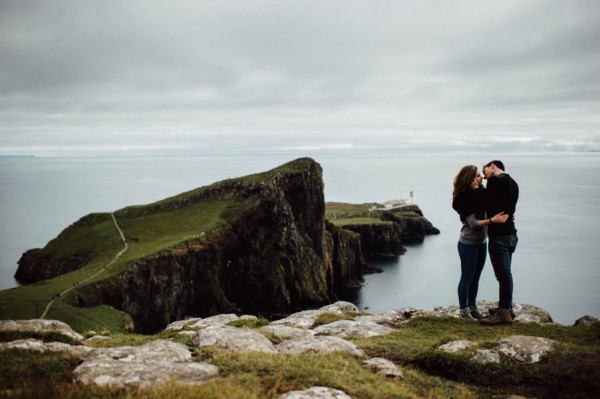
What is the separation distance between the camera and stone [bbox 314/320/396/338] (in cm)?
1464

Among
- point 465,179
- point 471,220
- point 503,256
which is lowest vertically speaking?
point 503,256

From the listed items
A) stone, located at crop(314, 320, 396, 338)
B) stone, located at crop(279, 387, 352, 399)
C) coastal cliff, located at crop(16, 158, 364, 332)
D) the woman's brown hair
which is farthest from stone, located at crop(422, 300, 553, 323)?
coastal cliff, located at crop(16, 158, 364, 332)

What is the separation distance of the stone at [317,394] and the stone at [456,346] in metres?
5.01

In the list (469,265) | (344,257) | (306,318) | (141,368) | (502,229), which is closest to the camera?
(141,368)

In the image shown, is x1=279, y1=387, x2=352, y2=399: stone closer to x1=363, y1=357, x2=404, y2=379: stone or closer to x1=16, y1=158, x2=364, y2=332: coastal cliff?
x1=363, y1=357, x2=404, y2=379: stone

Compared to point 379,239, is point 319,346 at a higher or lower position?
higher

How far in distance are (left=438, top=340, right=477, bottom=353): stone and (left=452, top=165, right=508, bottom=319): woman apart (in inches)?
109

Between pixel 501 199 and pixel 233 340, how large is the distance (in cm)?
967

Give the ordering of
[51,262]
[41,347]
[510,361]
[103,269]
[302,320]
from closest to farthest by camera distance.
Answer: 1. [41,347]
2. [510,361]
3. [302,320]
4. [103,269]
5. [51,262]

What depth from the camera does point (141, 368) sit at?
26.1 feet

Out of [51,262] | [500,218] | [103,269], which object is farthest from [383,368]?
[51,262]

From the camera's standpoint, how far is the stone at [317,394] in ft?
23.0

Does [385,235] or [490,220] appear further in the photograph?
[385,235]

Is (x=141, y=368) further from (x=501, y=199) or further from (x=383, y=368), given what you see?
(x=501, y=199)
